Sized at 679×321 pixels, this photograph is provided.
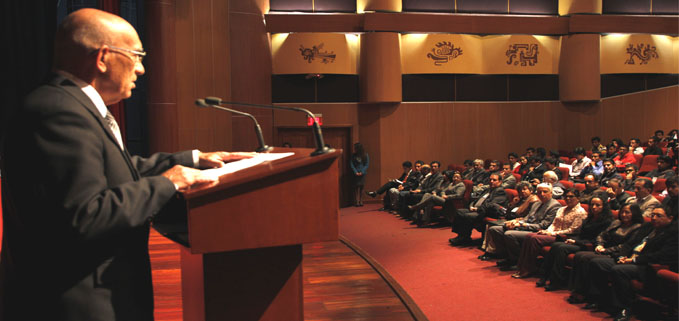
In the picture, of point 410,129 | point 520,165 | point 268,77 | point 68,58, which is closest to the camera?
point 68,58

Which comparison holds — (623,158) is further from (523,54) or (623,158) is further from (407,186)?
(407,186)

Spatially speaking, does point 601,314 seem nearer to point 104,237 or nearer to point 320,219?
point 320,219

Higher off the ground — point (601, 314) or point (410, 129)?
point (410, 129)

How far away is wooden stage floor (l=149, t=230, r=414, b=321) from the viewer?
2594 mm

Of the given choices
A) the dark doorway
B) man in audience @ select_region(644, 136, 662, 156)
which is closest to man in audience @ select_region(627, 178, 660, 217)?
man in audience @ select_region(644, 136, 662, 156)

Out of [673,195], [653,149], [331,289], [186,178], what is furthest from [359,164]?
[186,178]

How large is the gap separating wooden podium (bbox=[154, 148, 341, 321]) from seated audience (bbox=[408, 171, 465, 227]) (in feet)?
21.1


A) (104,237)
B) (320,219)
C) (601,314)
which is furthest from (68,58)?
(601,314)

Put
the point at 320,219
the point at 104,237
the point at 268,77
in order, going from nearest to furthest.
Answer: the point at 104,237, the point at 320,219, the point at 268,77

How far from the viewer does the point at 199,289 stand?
1441 millimetres

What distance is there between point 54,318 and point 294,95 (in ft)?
31.0

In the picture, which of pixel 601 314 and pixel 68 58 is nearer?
pixel 68 58

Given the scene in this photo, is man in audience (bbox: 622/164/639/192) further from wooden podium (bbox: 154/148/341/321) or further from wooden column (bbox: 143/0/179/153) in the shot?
wooden podium (bbox: 154/148/341/321)

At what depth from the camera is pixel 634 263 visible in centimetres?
412
